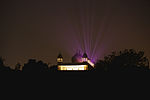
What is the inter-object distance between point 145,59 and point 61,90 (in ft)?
143

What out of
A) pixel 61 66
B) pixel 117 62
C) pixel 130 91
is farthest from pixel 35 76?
pixel 61 66

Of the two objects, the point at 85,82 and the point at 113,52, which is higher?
the point at 113,52

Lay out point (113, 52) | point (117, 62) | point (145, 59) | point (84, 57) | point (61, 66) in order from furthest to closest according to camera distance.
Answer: point (84, 57) < point (61, 66) < point (113, 52) < point (145, 59) < point (117, 62)

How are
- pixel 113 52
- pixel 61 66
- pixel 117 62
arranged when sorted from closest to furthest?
1. pixel 117 62
2. pixel 113 52
3. pixel 61 66

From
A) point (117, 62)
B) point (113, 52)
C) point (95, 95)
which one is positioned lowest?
point (95, 95)

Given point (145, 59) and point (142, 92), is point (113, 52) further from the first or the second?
point (142, 92)

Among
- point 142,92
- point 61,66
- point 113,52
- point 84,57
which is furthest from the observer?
point 84,57

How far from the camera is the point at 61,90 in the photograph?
1291 centimetres

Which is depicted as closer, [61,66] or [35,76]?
[35,76]

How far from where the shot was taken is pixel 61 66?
71750 mm

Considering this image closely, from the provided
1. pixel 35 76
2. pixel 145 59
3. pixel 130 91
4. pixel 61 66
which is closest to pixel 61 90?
pixel 35 76

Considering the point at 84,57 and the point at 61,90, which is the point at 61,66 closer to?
the point at 84,57

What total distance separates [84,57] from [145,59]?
3593 centimetres

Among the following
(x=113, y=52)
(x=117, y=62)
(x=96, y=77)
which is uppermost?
(x=113, y=52)
